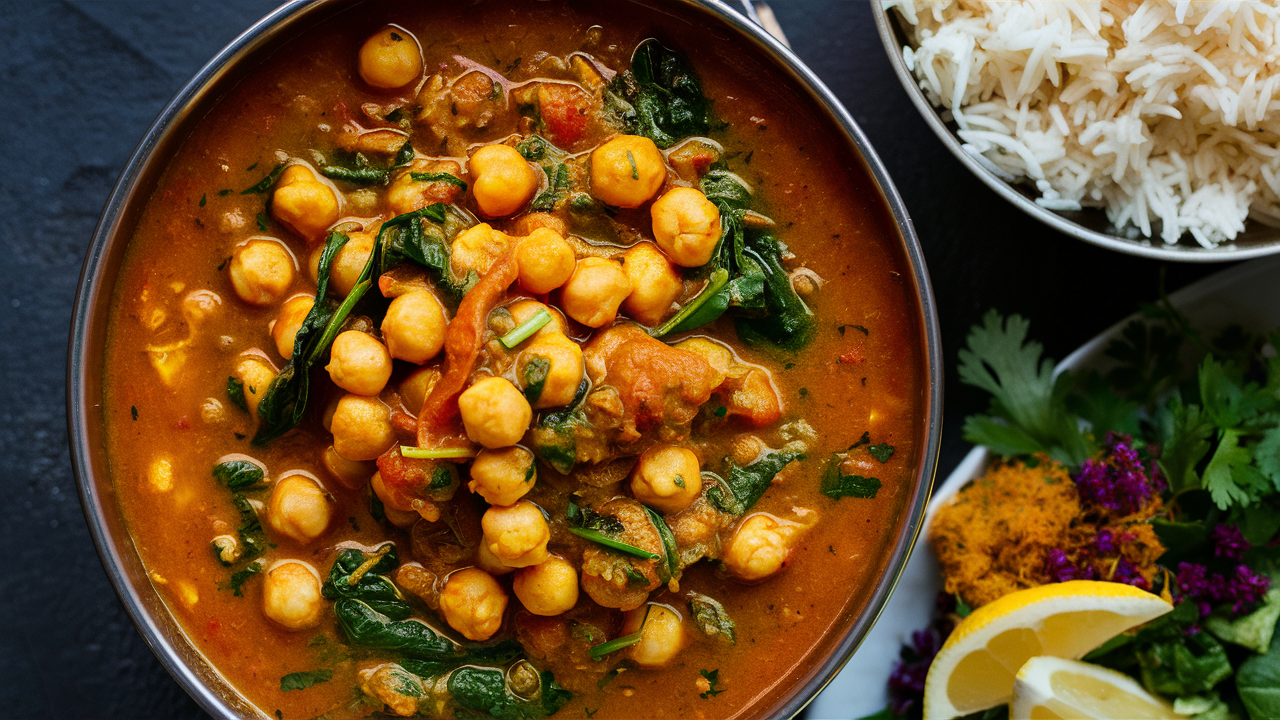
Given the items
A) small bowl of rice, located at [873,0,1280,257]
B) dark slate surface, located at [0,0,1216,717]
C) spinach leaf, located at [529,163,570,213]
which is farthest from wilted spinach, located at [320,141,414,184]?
small bowl of rice, located at [873,0,1280,257]

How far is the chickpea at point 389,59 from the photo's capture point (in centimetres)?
247

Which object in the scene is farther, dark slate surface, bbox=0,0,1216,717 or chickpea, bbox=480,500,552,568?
dark slate surface, bbox=0,0,1216,717

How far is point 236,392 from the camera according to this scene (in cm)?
249

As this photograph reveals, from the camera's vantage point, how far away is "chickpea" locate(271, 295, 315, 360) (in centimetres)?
244

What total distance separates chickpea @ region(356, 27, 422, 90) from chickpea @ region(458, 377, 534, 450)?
90cm

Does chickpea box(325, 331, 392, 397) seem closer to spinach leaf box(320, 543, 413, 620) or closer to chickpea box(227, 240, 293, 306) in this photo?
chickpea box(227, 240, 293, 306)

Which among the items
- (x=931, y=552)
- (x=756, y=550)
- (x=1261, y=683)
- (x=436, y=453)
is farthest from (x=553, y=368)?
(x=1261, y=683)

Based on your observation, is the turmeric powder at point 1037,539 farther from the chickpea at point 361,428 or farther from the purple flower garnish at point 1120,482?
the chickpea at point 361,428

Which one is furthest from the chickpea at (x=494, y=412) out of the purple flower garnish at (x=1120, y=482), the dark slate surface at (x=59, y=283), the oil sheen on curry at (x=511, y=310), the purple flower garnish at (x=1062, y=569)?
the purple flower garnish at (x=1120, y=482)

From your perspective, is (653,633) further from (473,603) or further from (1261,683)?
(1261,683)

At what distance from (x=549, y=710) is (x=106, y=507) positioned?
1271 mm

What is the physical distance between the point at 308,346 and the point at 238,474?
1.31 feet

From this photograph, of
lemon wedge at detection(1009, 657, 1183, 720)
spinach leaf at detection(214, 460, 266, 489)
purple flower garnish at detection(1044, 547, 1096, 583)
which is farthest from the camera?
purple flower garnish at detection(1044, 547, 1096, 583)

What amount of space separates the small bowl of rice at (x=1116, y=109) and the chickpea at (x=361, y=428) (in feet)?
5.76
